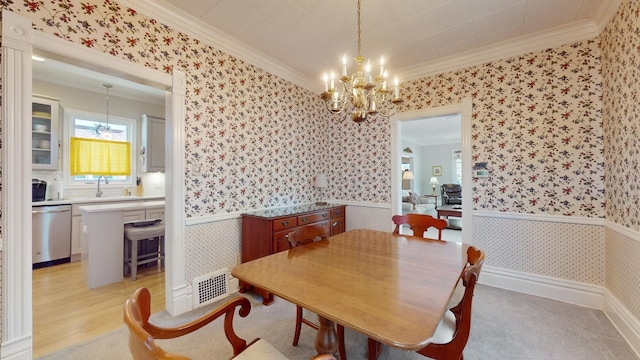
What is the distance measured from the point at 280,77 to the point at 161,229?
8.45 ft

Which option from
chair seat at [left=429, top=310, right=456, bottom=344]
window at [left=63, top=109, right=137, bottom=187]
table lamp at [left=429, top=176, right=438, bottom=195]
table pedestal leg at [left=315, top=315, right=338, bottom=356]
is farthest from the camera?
table lamp at [left=429, top=176, right=438, bottom=195]

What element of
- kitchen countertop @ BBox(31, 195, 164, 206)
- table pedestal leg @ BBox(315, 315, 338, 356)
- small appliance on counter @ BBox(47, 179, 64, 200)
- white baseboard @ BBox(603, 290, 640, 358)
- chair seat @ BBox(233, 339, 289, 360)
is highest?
small appliance on counter @ BBox(47, 179, 64, 200)

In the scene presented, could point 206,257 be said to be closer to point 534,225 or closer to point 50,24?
point 50,24

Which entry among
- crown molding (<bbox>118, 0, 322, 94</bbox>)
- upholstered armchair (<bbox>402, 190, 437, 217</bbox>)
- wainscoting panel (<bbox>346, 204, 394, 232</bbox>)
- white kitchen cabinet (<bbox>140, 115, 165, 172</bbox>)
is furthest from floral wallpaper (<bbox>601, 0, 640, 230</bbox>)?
white kitchen cabinet (<bbox>140, 115, 165, 172</bbox>)

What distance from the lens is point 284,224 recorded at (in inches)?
107

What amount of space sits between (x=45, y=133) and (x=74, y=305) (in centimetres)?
290

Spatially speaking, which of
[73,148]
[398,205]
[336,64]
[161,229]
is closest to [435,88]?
[336,64]

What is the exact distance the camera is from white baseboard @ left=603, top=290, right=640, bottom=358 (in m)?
1.80

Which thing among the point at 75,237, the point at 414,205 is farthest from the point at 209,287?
the point at 414,205

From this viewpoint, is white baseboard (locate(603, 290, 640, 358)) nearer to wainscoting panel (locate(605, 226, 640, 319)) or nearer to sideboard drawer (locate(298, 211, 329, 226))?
wainscoting panel (locate(605, 226, 640, 319))

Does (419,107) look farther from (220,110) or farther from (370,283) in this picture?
(370,283)

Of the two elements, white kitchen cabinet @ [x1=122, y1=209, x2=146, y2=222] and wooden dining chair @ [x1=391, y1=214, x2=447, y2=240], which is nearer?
wooden dining chair @ [x1=391, y1=214, x2=447, y2=240]

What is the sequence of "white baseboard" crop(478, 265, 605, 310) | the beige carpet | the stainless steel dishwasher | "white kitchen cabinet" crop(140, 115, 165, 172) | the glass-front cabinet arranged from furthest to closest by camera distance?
"white kitchen cabinet" crop(140, 115, 165, 172) → the glass-front cabinet → the stainless steel dishwasher → "white baseboard" crop(478, 265, 605, 310) → the beige carpet

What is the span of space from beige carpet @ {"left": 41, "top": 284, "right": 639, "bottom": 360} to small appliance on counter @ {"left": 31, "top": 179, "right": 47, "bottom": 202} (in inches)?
119
